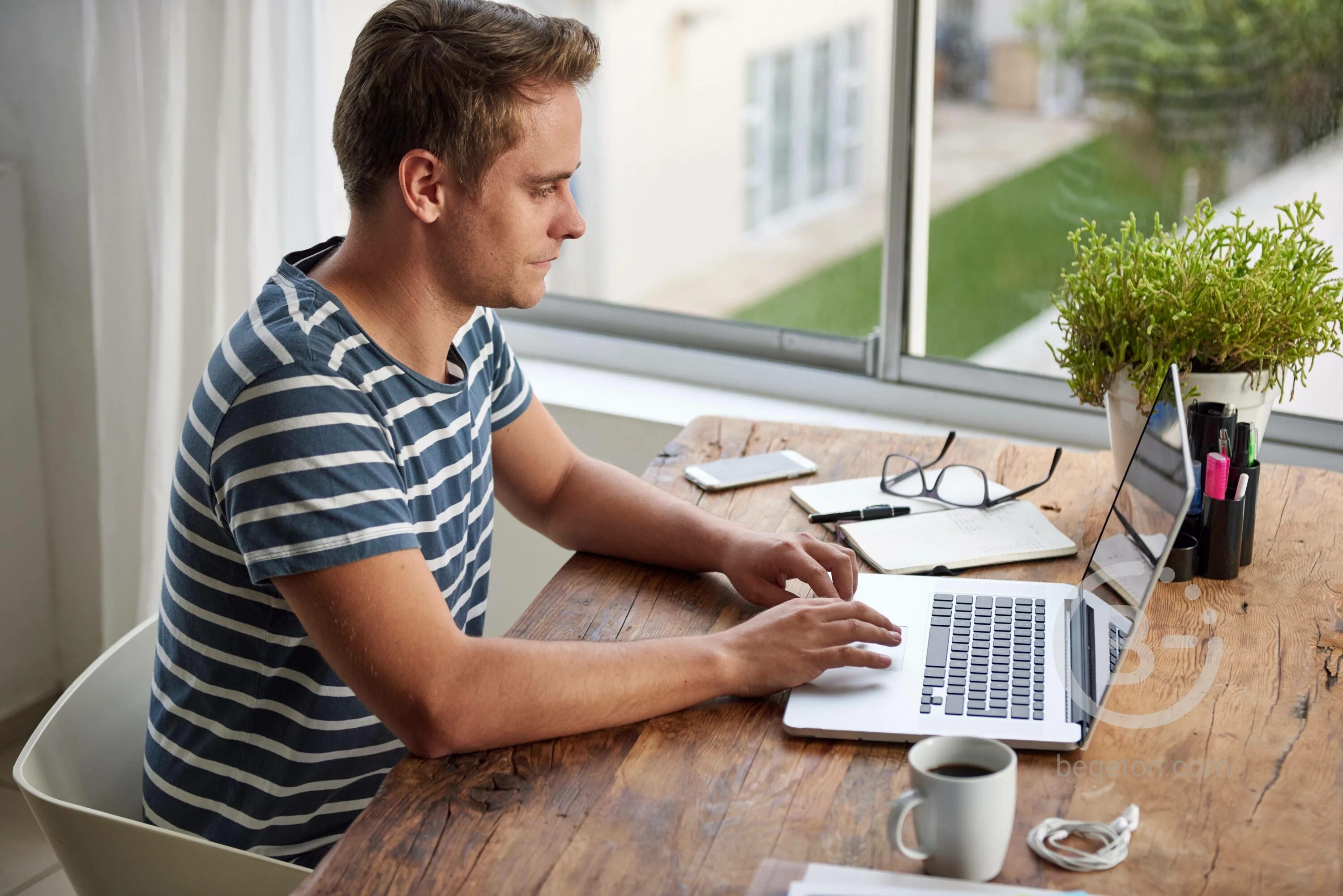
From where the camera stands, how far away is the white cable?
0.89 m

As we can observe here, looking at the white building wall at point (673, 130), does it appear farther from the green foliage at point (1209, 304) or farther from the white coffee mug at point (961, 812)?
the white coffee mug at point (961, 812)

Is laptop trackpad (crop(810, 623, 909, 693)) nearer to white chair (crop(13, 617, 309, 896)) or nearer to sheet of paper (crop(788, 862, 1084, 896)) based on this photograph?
sheet of paper (crop(788, 862, 1084, 896))

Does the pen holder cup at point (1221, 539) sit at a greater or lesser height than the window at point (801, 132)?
lesser

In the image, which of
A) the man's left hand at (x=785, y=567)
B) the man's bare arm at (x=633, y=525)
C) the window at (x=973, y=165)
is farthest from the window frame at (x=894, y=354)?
the man's left hand at (x=785, y=567)

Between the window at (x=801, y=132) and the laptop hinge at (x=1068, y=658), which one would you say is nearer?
the laptop hinge at (x=1068, y=658)

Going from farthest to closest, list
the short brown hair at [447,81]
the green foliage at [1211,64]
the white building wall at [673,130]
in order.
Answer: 1. the white building wall at [673,130]
2. the green foliage at [1211,64]
3. the short brown hair at [447,81]

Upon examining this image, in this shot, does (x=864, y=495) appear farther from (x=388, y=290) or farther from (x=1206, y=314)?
(x=388, y=290)

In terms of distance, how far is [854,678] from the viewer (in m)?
1.14

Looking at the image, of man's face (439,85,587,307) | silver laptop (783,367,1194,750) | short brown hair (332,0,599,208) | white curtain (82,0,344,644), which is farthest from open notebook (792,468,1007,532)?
white curtain (82,0,344,644)

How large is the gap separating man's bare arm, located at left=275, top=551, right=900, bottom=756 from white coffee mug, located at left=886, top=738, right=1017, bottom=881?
24cm

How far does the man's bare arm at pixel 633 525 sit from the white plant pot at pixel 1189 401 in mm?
351

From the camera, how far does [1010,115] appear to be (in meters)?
2.23

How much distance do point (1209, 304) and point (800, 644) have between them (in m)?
0.62

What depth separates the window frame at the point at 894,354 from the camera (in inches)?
84.5
